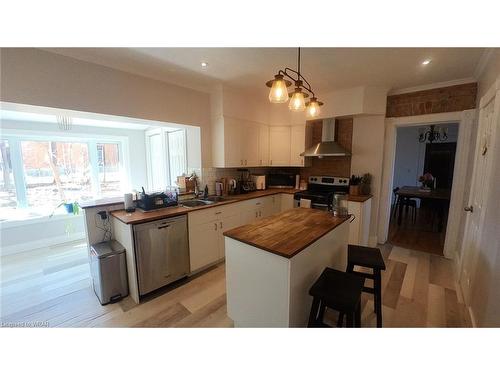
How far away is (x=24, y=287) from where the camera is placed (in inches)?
97.7

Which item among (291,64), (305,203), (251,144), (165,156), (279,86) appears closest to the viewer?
(279,86)

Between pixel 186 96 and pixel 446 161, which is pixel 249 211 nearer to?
pixel 186 96

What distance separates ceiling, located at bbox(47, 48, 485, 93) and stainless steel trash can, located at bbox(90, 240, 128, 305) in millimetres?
2024

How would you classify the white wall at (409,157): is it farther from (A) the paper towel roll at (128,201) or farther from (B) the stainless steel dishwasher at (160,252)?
(A) the paper towel roll at (128,201)

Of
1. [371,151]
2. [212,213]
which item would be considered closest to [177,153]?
[212,213]

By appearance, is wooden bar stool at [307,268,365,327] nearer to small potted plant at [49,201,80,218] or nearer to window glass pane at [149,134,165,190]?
window glass pane at [149,134,165,190]

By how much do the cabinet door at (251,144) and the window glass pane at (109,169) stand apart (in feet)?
10.5

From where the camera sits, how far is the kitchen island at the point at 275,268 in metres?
1.45

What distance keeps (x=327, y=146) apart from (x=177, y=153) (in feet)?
9.01

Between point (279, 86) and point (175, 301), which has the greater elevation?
point (279, 86)

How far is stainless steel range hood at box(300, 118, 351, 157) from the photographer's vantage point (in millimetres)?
3498

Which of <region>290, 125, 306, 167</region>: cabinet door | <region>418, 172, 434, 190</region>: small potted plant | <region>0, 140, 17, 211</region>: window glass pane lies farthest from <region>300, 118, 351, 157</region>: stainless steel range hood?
<region>0, 140, 17, 211</region>: window glass pane

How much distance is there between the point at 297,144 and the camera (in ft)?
13.3

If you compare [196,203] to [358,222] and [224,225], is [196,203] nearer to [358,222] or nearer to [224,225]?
[224,225]
